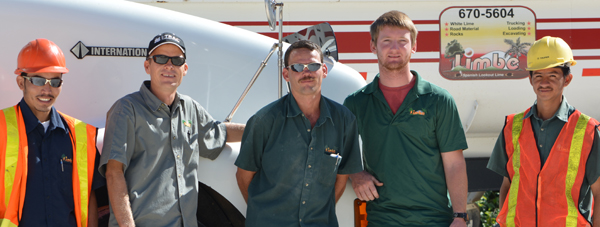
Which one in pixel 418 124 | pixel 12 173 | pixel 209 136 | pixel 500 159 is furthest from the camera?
pixel 500 159

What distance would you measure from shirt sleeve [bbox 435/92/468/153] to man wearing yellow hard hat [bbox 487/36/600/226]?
398mm

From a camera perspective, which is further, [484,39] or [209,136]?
[484,39]

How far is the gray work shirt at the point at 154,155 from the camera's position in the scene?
97.6 inches

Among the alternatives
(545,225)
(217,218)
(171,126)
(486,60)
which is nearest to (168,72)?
(171,126)

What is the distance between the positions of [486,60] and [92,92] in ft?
10.7

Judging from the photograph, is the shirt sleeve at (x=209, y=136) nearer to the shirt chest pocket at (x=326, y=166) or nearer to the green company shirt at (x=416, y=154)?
the shirt chest pocket at (x=326, y=166)

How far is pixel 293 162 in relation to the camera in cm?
258

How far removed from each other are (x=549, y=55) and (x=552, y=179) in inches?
25.3

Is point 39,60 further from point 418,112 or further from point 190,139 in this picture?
point 418,112

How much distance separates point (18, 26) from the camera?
10.1ft

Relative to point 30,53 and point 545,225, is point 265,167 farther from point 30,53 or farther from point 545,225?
point 545,225

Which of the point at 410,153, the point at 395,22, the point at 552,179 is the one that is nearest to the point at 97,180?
the point at 410,153

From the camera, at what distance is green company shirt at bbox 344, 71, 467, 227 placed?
2.71 m

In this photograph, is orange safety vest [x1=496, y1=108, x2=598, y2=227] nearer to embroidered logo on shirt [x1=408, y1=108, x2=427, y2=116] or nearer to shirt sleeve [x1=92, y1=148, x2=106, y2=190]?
embroidered logo on shirt [x1=408, y1=108, x2=427, y2=116]
